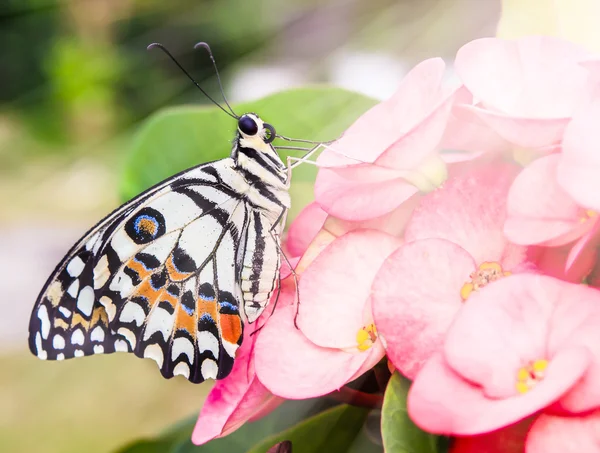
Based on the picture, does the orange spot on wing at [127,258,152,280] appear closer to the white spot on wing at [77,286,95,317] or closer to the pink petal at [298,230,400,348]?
the white spot on wing at [77,286,95,317]

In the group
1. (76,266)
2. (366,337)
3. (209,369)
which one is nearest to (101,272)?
(76,266)

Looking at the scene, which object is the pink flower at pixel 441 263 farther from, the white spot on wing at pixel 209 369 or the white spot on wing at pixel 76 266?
the white spot on wing at pixel 76 266

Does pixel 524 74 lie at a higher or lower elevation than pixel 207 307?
higher

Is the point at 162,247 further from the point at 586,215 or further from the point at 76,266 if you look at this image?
the point at 586,215

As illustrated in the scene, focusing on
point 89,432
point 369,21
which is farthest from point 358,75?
point 89,432

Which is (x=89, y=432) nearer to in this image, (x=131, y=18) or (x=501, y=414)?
(x=131, y=18)

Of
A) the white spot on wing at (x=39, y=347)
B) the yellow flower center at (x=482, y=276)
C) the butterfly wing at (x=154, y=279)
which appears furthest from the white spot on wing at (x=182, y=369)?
the yellow flower center at (x=482, y=276)
